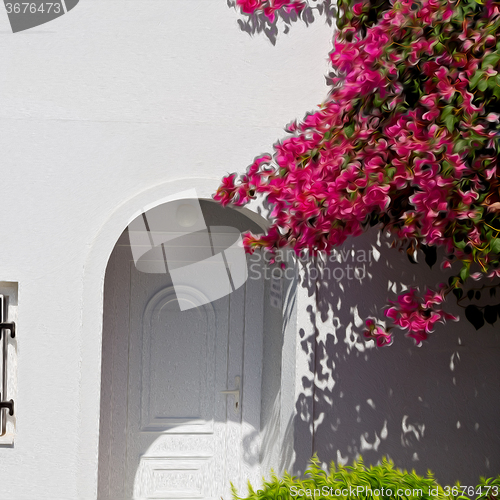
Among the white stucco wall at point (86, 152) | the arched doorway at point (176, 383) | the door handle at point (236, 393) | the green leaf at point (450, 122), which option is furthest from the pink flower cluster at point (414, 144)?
the door handle at point (236, 393)

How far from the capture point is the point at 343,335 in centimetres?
498

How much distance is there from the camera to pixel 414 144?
321 cm

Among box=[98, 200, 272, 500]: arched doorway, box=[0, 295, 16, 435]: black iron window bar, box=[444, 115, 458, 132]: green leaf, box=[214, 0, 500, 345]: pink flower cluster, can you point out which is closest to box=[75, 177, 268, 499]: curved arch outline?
box=[0, 295, 16, 435]: black iron window bar

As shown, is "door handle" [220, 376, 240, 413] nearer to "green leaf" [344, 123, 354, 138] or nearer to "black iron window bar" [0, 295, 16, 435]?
"black iron window bar" [0, 295, 16, 435]

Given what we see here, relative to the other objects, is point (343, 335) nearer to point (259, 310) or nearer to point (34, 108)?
point (259, 310)

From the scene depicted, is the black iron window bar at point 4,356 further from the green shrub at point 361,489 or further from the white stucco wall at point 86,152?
the green shrub at point 361,489

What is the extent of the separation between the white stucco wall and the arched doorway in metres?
0.84

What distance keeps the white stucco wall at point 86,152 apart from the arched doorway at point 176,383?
2.76 feet

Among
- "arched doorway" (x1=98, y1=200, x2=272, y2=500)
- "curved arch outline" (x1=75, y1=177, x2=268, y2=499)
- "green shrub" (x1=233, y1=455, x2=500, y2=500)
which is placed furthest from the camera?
"arched doorway" (x1=98, y1=200, x2=272, y2=500)

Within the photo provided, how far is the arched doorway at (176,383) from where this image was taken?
5.58 metres

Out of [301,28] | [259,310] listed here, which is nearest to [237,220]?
[259,310]

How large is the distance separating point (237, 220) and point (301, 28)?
5.92ft

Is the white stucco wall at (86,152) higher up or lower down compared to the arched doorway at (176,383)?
higher up

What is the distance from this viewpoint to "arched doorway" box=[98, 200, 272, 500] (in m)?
5.58
